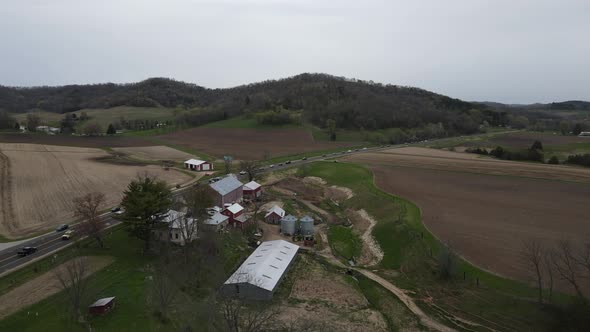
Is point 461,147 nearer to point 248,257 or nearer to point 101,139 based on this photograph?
point 248,257

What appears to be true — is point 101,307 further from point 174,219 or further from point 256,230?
point 256,230

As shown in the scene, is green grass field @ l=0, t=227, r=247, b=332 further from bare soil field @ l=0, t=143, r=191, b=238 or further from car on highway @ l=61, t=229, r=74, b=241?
bare soil field @ l=0, t=143, r=191, b=238

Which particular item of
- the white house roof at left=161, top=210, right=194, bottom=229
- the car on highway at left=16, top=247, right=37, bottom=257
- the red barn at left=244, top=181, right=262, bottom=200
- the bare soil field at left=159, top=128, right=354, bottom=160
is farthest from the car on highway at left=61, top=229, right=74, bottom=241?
the bare soil field at left=159, top=128, right=354, bottom=160

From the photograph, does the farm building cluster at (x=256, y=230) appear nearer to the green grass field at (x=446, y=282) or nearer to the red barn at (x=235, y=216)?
the red barn at (x=235, y=216)

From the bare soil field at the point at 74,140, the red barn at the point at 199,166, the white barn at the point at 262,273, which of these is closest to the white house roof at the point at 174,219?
the white barn at the point at 262,273

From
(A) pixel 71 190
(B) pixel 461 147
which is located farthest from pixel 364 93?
(A) pixel 71 190

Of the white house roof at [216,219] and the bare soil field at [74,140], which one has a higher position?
the bare soil field at [74,140]
